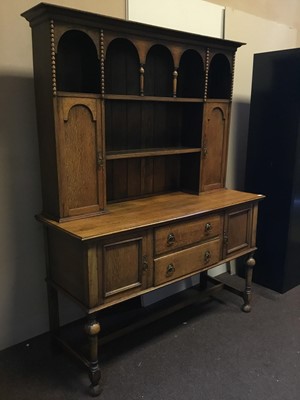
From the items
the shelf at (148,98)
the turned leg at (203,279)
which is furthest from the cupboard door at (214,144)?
the turned leg at (203,279)

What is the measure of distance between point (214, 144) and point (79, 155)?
1043mm

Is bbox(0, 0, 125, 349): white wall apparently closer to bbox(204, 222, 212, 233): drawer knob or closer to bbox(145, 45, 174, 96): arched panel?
bbox(145, 45, 174, 96): arched panel

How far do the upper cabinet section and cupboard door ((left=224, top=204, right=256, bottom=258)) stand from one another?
0.80m

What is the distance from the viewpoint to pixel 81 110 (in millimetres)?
1800

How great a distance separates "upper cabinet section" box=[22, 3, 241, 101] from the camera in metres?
1.69

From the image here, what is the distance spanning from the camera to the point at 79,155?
184 centimetres

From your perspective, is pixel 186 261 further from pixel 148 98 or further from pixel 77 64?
pixel 77 64

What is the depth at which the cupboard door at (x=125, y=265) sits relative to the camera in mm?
1793

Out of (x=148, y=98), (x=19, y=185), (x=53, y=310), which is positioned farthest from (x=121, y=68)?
(x=53, y=310)

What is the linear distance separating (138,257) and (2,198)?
0.82 meters

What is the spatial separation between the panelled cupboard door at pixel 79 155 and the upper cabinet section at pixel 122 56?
0.10 meters

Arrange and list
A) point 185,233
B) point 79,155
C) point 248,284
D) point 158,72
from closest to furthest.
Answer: point 79,155
point 185,233
point 158,72
point 248,284

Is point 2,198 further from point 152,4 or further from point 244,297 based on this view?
point 244,297

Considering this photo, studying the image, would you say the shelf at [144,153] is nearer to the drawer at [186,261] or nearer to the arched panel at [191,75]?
the arched panel at [191,75]
